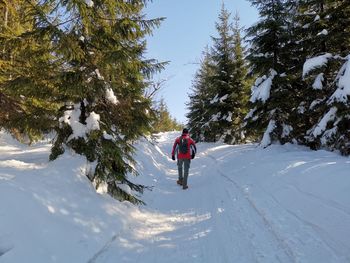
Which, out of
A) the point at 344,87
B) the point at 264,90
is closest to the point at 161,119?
the point at 264,90

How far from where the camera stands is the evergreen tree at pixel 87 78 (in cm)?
752

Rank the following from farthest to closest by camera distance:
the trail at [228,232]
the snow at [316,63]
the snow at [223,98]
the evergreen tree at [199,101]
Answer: the evergreen tree at [199,101] → the snow at [223,98] → the snow at [316,63] → the trail at [228,232]

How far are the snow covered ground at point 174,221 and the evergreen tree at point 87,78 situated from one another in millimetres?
573

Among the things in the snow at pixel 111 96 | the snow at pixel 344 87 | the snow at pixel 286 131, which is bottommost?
the snow at pixel 286 131

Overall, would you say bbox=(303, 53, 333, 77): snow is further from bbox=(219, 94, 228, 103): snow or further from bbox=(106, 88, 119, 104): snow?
bbox=(219, 94, 228, 103): snow

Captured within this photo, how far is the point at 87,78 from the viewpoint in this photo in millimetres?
7980

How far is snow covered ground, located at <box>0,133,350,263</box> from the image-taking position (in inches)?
206

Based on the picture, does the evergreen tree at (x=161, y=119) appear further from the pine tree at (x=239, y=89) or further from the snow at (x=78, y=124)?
the pine tree at (x=239, y=89)

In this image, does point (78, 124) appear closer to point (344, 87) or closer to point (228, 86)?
point (344, 87)

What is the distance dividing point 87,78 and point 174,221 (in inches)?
156

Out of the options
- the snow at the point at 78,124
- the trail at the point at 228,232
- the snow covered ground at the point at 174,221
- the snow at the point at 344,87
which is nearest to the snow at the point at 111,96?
the snow at the point at 78,124

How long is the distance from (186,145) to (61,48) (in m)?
7.12

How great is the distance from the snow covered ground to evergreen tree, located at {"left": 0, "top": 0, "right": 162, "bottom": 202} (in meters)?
0.57

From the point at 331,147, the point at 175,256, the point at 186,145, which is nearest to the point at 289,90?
the point at 331,147
